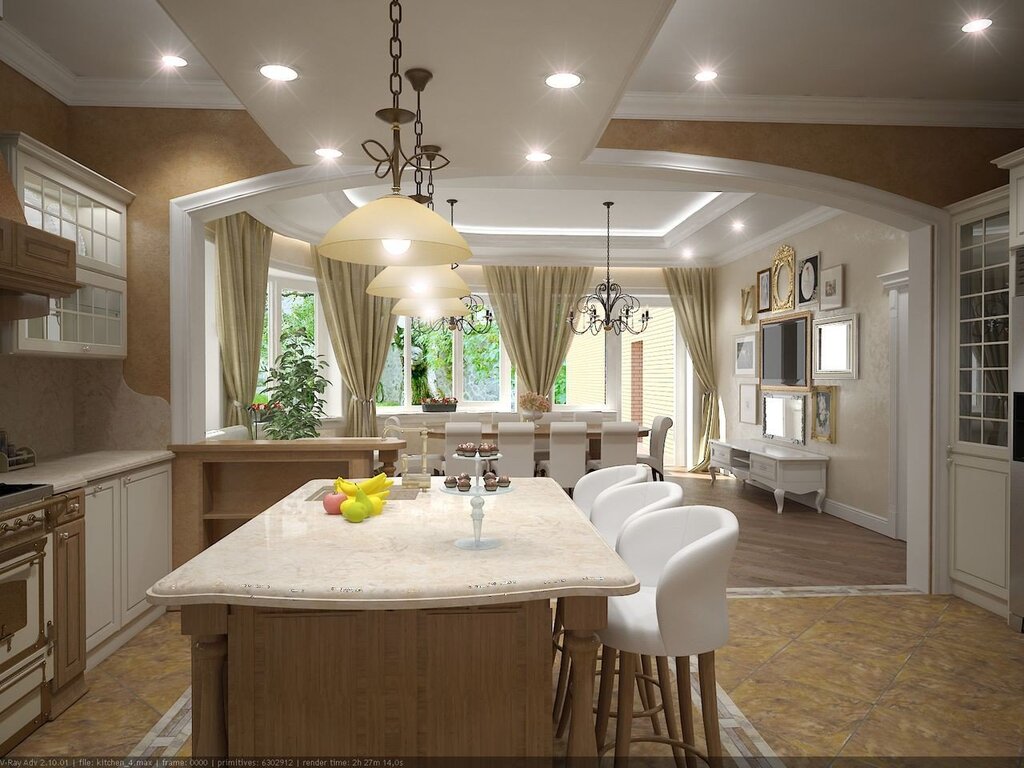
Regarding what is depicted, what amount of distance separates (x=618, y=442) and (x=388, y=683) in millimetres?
4290

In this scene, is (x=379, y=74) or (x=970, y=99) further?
(x=970, y=99)

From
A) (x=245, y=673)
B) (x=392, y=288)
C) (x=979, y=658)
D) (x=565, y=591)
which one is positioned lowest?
(x=979, y=658)

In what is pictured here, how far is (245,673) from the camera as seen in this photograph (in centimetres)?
191

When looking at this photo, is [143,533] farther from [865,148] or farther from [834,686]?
[865,148]

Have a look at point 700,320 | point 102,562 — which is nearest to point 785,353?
point 700,320

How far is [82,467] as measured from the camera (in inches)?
127

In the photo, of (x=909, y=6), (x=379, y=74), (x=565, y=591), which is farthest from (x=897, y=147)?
(x=565, y=591)

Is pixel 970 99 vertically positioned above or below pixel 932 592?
above

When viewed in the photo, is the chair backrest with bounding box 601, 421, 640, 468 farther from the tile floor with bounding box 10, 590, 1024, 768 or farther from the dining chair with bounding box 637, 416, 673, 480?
the tile floor with bounding box 10, 590, 1024, 768

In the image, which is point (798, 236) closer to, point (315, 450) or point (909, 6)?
point (909, 6)

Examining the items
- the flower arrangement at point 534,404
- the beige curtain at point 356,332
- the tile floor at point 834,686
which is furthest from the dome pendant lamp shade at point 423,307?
the beige curtain at point 356,332

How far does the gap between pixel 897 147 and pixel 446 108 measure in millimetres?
2995

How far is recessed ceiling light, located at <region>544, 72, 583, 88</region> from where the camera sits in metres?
2.84

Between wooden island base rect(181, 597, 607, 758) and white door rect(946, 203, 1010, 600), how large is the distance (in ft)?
10.5
